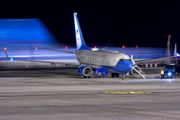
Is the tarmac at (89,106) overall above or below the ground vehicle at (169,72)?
below

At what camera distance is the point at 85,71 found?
4509cm

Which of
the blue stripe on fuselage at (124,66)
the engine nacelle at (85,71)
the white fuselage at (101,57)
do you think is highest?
the white fuselage at (101,57)

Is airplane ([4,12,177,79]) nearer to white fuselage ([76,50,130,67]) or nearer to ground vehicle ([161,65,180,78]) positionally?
white fuselage ([76,50,130,67])

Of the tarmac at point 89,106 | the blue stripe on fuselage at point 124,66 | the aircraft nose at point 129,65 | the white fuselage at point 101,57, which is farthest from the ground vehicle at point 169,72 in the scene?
the tarmac at point 89,106

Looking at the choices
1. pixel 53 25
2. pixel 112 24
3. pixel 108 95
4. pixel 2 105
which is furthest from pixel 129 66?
pixel 112 24

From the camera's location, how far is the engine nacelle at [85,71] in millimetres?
44347

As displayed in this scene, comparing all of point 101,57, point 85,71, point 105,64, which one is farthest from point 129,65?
point 85,71

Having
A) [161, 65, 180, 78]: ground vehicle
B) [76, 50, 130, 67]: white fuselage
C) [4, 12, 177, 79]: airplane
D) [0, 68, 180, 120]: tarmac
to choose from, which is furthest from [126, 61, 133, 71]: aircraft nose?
[0, 68, 180, 120]: tarmac

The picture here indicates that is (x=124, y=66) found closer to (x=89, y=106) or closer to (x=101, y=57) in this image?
(x=101, y=57)

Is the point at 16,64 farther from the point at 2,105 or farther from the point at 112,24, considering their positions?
the point at 112,24

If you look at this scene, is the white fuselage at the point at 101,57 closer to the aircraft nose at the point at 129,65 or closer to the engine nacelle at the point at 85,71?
the aircraft nose at the point at 129,65

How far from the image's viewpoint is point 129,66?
4234 centimetres

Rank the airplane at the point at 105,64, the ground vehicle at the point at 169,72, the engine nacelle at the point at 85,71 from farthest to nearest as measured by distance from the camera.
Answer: the engine nacelle at the point at 85,71
the ground vehicle at the point at 169,72
the airplane at the point at 105,64

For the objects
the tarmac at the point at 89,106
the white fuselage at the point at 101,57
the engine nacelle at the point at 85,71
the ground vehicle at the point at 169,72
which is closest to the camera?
the tarmac at the point at 89,106
